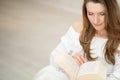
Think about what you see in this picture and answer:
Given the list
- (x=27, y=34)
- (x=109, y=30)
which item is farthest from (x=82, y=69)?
(x=27, y=34)

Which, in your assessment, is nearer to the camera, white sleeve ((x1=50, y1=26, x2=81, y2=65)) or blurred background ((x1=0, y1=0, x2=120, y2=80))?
white sleeve ((x1=50, y1=26, x2=81, y2=65))

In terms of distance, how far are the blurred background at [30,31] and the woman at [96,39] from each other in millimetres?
725

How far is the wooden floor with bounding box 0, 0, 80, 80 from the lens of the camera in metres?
2.39

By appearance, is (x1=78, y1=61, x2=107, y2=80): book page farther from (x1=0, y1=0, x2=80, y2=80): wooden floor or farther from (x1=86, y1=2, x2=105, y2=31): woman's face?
(x1=0, y1=0, x2=80, y2=80): wooden floor

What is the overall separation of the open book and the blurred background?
2.89 feet

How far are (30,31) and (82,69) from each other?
1.71 meters

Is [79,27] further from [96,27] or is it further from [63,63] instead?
[63,63]

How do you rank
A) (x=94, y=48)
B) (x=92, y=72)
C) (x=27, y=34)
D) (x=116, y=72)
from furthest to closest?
(x=27, y=34)
(x=94, y=48)
(x=116, y=72)
(x=92, y=72)

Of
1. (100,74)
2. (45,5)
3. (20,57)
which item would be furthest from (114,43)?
(45,5)

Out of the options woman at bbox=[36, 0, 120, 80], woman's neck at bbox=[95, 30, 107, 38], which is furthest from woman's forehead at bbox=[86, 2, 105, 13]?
woman's neck at bbox=[95, 30, 107, 38]

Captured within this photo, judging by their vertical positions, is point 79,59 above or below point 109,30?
below

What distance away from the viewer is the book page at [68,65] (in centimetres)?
137

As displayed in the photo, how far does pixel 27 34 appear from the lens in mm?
2943

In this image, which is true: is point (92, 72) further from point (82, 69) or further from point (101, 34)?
point (101, 34)
